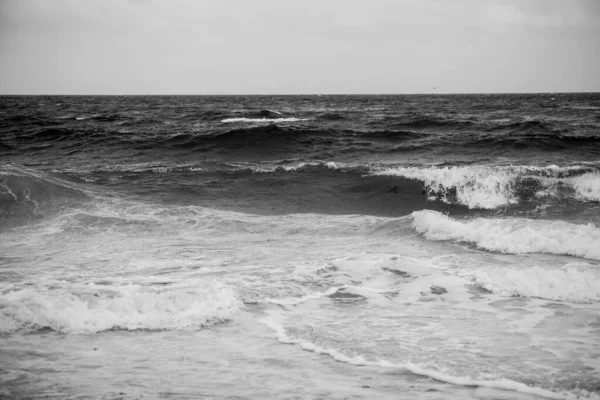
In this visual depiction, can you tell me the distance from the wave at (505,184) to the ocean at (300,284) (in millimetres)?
57

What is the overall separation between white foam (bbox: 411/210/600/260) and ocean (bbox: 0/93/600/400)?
4cm

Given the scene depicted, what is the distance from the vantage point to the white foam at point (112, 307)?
5133 millimetres

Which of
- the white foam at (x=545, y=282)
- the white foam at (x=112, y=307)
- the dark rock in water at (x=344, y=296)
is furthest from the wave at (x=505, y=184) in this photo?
the white foam at (x=112, y=307)

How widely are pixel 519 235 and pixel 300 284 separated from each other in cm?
396

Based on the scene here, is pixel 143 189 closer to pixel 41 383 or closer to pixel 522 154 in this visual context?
pixel 41 383

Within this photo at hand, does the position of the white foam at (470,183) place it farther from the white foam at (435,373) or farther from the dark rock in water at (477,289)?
the white foam at (435,373)

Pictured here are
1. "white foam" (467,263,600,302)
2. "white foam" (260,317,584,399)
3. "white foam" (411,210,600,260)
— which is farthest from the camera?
"white foam" (411,210,600,260)

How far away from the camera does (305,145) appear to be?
2142cm

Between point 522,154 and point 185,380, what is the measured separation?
56.4 ft

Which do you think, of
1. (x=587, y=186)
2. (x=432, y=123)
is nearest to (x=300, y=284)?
(x=587, y=186)

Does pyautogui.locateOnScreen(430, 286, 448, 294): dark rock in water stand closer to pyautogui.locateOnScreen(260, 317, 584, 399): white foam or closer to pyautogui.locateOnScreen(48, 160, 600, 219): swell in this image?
pyautogui.locateOnScreen(260, 317, 584, 399): white foam

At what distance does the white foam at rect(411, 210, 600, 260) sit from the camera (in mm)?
7977

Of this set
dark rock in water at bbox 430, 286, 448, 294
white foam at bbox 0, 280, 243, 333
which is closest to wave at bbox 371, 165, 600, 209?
dark rock in water at bbox 430, 286, 448, 294

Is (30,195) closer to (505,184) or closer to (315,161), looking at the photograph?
(315,161)
